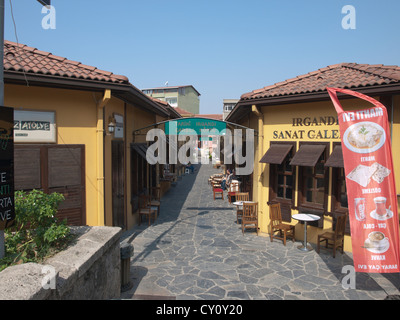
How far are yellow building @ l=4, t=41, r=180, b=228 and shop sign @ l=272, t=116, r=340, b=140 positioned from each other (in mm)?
4659

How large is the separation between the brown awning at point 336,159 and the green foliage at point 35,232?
612cm

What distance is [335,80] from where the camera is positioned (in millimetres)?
7961

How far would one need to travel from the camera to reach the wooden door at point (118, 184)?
339 inches

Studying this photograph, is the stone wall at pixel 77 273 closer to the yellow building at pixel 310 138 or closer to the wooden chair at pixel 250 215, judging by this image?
the wooden chair at pixel 250 215

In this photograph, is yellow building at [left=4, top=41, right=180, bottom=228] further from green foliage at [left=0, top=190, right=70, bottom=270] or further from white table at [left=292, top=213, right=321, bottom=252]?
white table at [left=292, top=213, right=321, bottom=252]

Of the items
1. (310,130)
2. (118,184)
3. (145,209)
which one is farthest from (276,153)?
(145,209)

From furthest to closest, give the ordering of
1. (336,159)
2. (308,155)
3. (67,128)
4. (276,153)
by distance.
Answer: (276,153) < (308,155) < (336,159) < (67,128)

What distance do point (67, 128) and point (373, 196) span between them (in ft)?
22.0

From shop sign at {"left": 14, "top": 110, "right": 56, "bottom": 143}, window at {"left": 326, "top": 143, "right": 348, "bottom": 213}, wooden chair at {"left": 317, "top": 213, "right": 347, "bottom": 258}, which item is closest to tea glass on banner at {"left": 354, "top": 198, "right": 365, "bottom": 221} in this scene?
wooden chair at {"left": 317, "top": 213, "right": 347, "bottom": 258}

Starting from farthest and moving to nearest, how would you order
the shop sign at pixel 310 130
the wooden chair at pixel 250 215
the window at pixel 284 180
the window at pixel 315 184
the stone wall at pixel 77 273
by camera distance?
the wooden chair at pixel 250 215, the window at pixel 284 180, the window at pixel 315 184, the shop sign at pixel 310 130, the stone wall at pixel 77 273

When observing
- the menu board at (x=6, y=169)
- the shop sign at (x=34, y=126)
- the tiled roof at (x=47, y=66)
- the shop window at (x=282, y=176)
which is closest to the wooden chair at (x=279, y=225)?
the shop window at (x=282, y=176)

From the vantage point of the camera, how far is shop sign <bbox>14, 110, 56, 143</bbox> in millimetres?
6426

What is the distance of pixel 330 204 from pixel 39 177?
296 inches

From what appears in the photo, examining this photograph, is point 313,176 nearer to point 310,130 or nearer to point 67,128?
point 310,130
